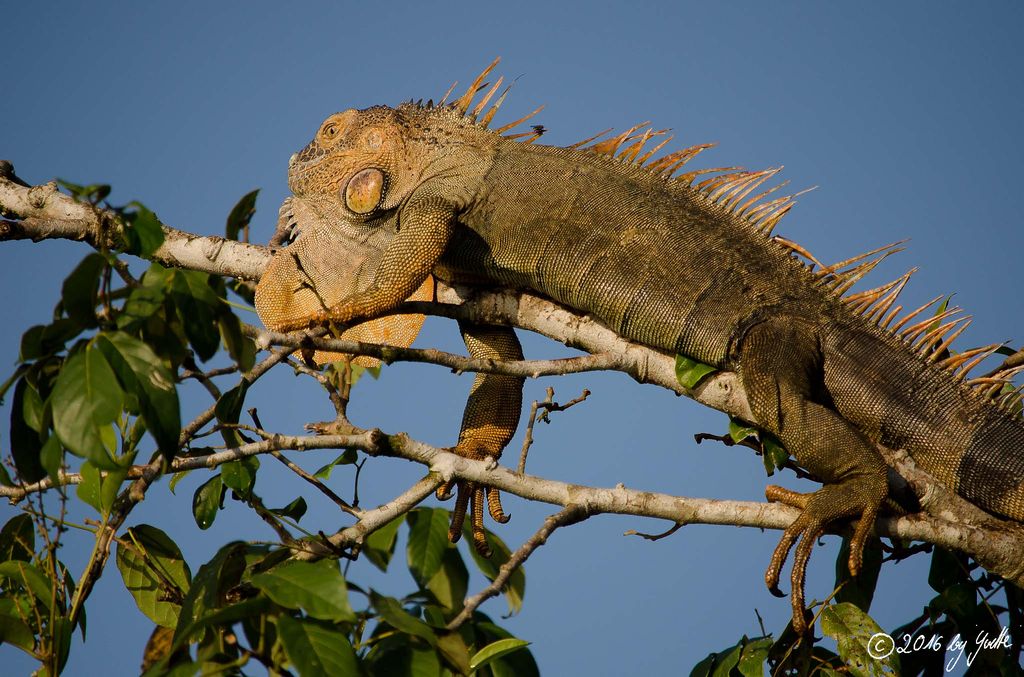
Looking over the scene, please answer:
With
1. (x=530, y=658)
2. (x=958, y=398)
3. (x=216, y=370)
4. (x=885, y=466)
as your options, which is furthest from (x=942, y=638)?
(x=216, y=370)

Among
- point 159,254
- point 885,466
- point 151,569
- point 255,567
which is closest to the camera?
point 255,567

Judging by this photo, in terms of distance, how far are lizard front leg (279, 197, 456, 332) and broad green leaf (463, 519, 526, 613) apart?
0.96 m

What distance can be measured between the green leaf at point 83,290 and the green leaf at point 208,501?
134 cm

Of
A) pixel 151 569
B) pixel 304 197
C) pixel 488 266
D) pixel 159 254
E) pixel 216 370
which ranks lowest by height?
pixel 151 569

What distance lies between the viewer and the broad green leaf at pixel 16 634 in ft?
8.51

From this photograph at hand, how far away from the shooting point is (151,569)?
313cm

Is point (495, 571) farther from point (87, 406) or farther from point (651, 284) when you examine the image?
point (87, 406)

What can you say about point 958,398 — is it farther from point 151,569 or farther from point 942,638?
point 151,569

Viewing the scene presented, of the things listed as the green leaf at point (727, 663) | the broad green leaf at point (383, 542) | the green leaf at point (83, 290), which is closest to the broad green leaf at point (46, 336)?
the green leaf at point (83, 290)

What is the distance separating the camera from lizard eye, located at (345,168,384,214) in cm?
466

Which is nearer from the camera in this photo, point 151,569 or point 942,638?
point 151,569

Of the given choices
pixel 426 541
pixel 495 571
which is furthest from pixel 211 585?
pixel 495 571

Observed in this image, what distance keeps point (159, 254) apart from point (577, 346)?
1926 mm

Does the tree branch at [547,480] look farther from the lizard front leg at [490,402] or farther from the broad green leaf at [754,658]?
the broad green leaf at [754,658]
